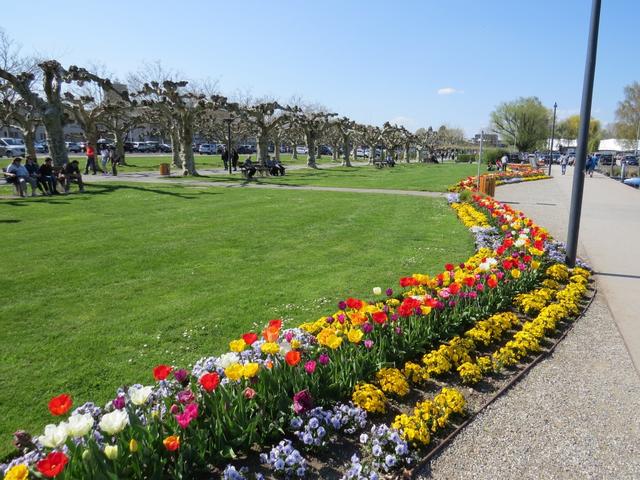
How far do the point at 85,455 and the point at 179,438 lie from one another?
48 cm

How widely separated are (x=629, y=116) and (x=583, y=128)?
253ft

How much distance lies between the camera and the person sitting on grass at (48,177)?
1706 centimetres

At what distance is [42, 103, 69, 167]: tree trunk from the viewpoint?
19078 millimetres

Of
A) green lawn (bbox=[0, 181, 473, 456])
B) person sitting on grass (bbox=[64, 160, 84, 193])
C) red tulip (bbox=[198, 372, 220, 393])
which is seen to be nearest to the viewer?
red tulip (bbox=[198, 372, 220, 393])

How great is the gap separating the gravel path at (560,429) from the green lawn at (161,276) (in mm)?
2368

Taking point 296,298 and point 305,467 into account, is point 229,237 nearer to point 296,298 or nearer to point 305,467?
point 296,298

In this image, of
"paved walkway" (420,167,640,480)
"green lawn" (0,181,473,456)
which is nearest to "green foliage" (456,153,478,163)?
"green lawn" (0,181,473,456)

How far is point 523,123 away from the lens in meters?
71.4

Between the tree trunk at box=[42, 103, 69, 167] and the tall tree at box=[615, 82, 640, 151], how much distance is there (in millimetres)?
72884

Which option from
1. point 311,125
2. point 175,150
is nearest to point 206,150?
point 311,125

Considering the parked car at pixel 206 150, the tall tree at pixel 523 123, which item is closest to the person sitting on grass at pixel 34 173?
the parked car at pixel 206 150

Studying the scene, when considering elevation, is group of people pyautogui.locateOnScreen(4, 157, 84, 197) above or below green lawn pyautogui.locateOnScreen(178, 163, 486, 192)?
above

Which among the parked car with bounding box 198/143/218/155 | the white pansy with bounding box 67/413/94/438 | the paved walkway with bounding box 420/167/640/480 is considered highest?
the parked car with bounding box 198/143/218/155

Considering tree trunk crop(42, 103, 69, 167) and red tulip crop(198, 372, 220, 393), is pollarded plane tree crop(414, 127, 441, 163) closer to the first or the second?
tree trunk crop(42, 103, 69, 167)
